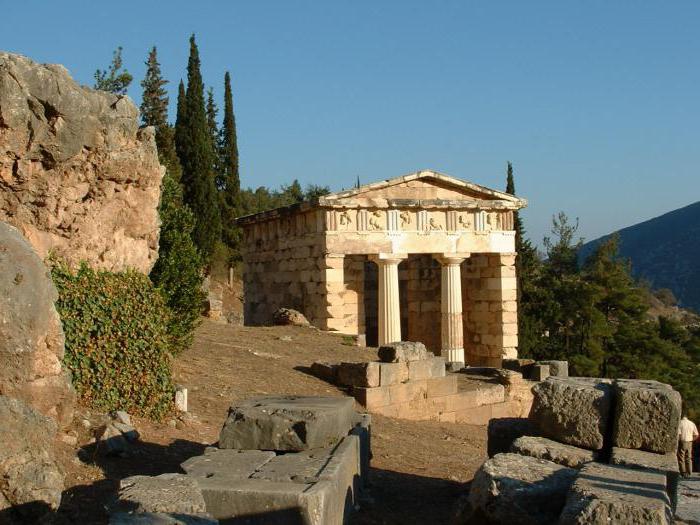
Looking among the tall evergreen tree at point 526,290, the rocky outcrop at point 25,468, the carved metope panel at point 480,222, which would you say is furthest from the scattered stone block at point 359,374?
the tall evergreen tree at point 526,290

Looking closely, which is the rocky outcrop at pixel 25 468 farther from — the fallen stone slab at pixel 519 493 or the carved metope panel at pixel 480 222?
the carved metope panel at pixel 480 222

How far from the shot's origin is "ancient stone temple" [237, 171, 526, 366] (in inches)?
816

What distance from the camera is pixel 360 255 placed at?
863 inches

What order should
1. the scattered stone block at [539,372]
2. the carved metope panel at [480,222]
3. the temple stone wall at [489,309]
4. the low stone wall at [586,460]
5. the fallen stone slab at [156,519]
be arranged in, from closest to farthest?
1. the fallen stone slab at [156,519]
2. the low stone wall at [586,460]
3. the scattered stone block at [539,372]
4. the carved metope panel at [480,222]
5. the temple stone wall at [489,309]

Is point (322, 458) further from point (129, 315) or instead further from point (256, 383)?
point (256, 383)

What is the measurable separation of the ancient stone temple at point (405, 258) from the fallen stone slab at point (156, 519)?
15.6 meters

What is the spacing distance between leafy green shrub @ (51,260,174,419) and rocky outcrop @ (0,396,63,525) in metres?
2.49

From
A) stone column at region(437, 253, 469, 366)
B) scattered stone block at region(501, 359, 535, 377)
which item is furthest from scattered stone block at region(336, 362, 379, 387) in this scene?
stone column at region(437, 253, 469, 366)

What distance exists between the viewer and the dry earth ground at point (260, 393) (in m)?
7.20

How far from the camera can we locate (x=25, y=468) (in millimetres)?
5605

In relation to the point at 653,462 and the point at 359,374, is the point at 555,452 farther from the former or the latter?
the point at 359,374

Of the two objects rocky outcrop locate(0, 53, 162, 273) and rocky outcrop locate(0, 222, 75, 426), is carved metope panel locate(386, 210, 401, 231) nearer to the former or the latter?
rocky outcrop locate(0, 53, 162, 273)

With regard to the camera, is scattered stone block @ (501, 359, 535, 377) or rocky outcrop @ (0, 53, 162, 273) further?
scattered stone block @ (501, 359, 535, 377)

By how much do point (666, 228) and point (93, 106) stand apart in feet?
424
